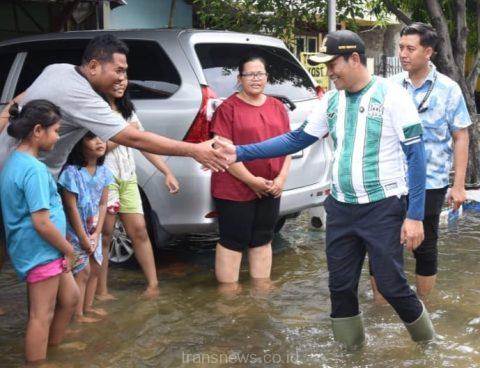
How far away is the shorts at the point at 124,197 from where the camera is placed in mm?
5051

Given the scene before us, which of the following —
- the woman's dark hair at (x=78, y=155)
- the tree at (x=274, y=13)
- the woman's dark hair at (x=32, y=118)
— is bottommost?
the woman's dark hair at (x=78, y=155)

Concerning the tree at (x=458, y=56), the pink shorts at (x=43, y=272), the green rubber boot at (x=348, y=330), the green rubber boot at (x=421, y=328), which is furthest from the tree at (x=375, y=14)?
the pink shorts at (x=43, y=272)

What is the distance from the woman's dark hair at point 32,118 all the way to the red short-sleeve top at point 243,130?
1.68 metres

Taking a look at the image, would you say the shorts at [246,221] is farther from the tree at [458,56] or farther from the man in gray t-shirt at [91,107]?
the tree at [458,56]

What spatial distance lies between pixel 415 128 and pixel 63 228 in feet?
6.30

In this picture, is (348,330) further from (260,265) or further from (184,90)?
(184,90)

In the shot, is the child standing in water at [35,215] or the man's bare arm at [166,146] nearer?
the child standing in water at [35,215]

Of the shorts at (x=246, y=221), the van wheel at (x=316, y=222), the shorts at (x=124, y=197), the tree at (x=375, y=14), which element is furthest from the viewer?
the tree at (x=375, y=14)

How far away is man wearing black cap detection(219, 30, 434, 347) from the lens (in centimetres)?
377

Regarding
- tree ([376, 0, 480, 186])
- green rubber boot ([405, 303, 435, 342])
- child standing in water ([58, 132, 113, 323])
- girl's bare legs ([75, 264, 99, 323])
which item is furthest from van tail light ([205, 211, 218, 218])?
tree ([376, 0, 480, 186])

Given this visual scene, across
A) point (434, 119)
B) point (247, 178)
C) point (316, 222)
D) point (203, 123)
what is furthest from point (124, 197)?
point (316, 222)

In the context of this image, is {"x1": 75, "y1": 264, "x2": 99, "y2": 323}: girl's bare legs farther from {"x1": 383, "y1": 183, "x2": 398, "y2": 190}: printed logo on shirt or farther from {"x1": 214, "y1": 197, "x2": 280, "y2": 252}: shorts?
{"x1": 383, "y1": 183, "x2": 398, "y2": 190}: printed logo on shirt

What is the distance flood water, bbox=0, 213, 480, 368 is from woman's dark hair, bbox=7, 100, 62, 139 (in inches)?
51.7

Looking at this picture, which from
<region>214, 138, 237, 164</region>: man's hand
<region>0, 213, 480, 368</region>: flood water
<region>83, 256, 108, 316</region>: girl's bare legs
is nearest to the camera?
<region>0, 213, 480, 368</region>: flood water
